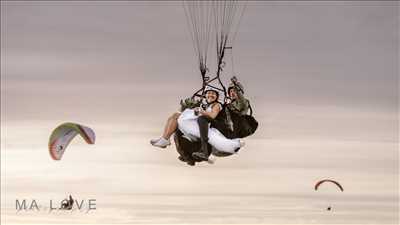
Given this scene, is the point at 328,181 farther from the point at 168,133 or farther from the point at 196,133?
the point at 168,133

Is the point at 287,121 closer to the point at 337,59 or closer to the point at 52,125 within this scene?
the point at 337,59

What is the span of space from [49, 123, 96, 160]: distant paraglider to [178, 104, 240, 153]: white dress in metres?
1.18

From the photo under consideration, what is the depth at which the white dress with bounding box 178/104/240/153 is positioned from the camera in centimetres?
2162

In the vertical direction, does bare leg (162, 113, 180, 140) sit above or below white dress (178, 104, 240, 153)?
above

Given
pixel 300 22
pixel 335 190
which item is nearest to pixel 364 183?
A: pixel 335 190

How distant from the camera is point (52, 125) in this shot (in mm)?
22250

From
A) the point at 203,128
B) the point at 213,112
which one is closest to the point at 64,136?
the point at 203,128

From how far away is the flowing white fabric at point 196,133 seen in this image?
70.9ft

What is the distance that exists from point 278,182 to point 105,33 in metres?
2.69

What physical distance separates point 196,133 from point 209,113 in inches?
10.9

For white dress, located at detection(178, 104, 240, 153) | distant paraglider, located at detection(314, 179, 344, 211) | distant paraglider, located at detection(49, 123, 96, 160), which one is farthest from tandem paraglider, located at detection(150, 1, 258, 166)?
distant paraglider, located at detection(314, 179, 344, 211)

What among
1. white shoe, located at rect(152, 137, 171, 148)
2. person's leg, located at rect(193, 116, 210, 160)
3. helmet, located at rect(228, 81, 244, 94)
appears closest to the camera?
person's leg, located at rect(193, 116, 210, 160)

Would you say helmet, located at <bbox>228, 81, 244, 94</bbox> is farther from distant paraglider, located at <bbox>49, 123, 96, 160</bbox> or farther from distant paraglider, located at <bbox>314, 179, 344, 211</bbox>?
distant paraglider, located at <bbox>49, 123, 96, 160</bbox>

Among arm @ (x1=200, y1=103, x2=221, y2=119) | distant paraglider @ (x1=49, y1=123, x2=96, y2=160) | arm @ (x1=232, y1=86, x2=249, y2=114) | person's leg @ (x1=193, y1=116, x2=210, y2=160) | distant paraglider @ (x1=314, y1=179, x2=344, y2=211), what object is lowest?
A: distant paraglider @ (x1=314, y1=179, x2=344, y2=211)
